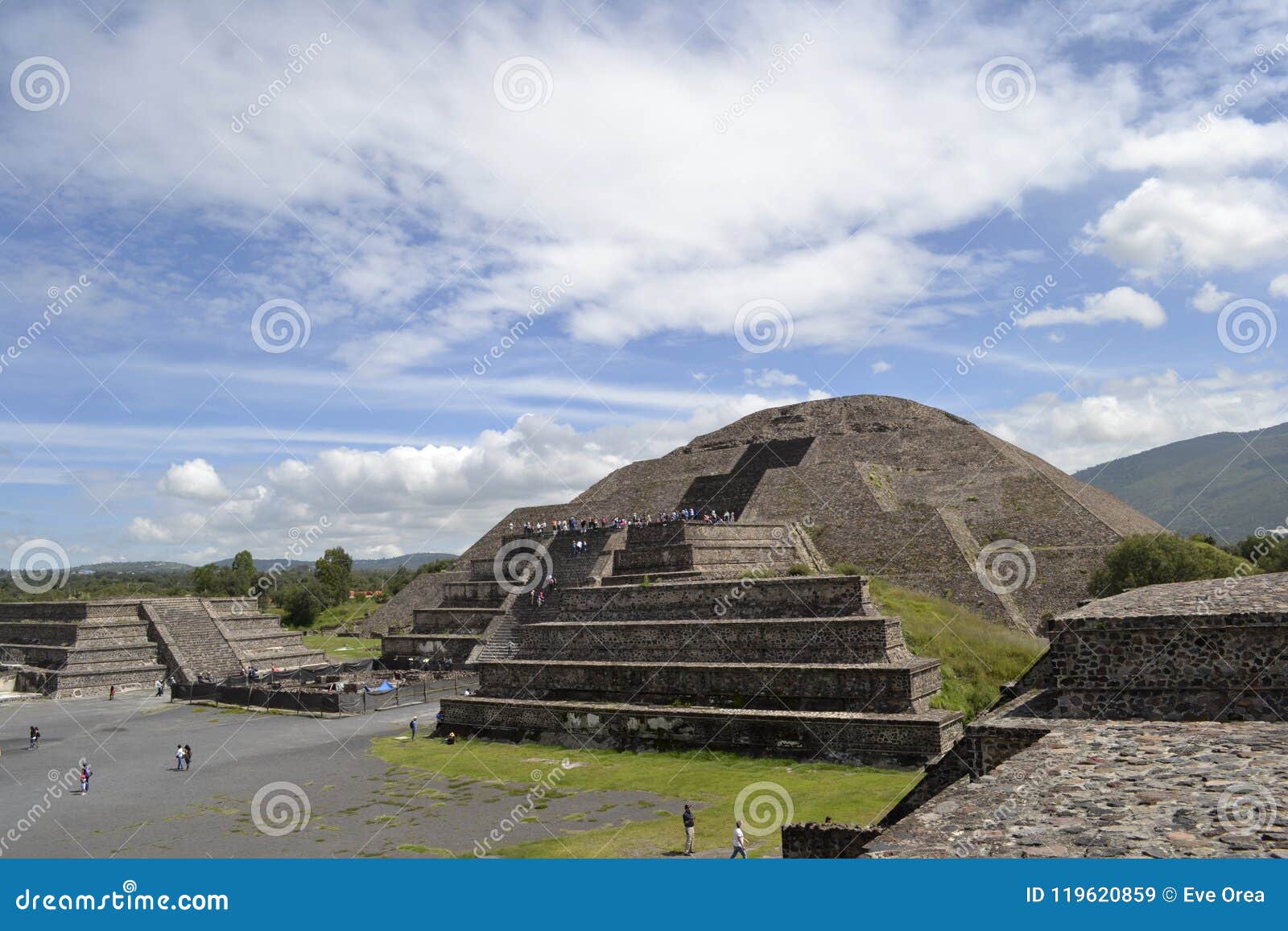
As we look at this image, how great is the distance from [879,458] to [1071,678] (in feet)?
152

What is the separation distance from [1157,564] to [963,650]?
47.7 ft

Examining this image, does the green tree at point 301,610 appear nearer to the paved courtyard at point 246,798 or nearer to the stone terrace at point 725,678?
the paved courtyard at point 246,798

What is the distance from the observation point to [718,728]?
16.8m

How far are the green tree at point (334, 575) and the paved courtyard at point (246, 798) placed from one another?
45.6 meters

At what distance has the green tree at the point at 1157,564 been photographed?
28.6m

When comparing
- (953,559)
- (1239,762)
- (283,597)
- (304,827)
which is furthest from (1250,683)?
(283,597)

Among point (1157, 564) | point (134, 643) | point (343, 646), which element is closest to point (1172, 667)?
point (1157, 564)

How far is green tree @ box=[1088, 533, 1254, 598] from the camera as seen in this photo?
1127 inches

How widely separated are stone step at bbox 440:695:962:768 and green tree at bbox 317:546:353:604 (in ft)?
170

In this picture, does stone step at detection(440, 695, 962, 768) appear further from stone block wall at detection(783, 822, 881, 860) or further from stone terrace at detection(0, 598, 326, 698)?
stone terrace at detection(0, 598, 326, 698)

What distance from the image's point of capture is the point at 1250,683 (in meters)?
8.34

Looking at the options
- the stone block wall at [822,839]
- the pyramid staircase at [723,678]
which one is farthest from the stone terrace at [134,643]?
the stone block wall at [822,839]

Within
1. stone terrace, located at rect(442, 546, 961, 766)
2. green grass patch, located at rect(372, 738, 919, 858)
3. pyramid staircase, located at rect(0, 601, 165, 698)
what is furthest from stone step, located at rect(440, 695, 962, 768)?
Answer: pyramid staircase, located at rect(0, 601, 165, 698)

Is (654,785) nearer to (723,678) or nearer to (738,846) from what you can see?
(723,678)
